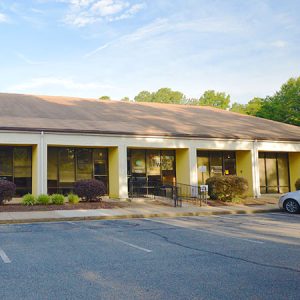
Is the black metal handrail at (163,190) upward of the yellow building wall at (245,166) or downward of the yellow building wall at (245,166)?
downward

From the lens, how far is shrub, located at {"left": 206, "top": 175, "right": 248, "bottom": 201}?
71.1 ft

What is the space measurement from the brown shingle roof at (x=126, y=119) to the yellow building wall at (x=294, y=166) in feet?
5.07

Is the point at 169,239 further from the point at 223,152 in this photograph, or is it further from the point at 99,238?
the point at 223,152

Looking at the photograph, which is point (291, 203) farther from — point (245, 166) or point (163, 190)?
point (245, 166)

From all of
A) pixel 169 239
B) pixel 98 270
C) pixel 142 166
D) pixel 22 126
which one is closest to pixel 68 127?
pixel 22 126

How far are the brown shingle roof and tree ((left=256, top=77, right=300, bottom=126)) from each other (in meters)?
15.5

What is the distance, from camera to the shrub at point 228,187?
21.7 m

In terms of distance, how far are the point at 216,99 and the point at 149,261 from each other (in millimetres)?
64717

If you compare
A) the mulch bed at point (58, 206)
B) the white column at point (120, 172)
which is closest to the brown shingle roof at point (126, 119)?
the white column at point (120, 172)

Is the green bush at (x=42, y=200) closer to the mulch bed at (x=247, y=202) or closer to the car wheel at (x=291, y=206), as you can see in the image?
the mulch bed at (x=247, y=202)

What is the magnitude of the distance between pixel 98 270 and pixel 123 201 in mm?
14312

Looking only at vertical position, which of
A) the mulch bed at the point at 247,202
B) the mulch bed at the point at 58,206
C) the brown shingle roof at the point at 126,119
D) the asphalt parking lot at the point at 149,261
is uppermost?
A: the brown shingle roof at the point at 126,119

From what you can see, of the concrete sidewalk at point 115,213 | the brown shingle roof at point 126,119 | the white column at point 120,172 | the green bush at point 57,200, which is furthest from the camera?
the white column at point 120,172

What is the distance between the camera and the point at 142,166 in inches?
981
